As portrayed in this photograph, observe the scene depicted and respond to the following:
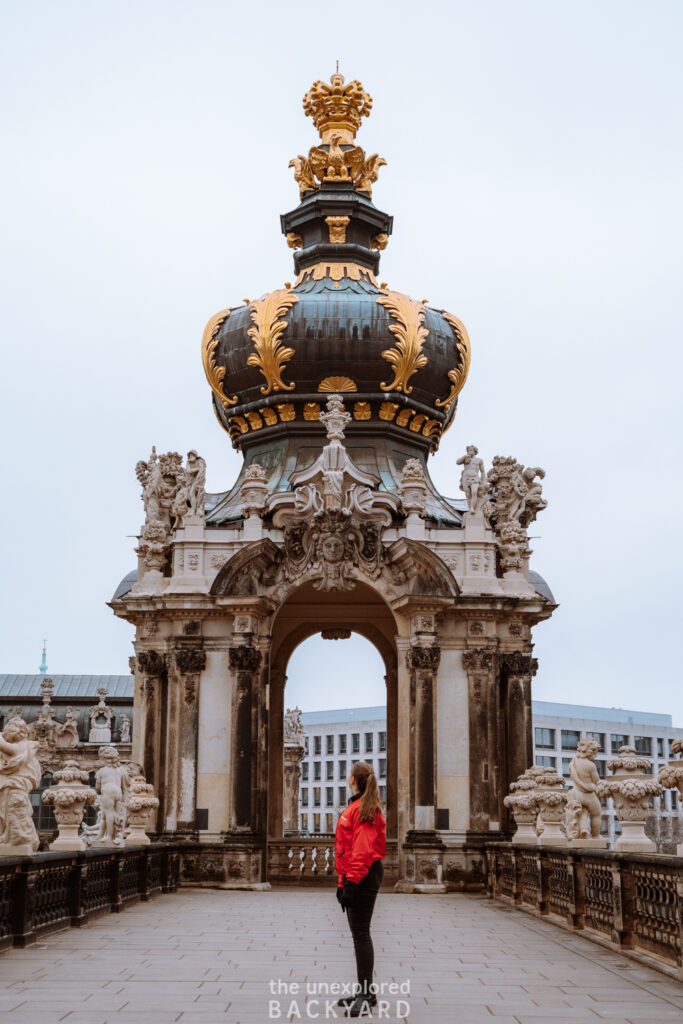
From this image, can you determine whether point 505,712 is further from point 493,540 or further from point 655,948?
point 655,948

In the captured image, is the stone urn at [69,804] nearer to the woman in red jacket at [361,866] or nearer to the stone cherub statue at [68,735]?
the woman in red jacket at [361,866]

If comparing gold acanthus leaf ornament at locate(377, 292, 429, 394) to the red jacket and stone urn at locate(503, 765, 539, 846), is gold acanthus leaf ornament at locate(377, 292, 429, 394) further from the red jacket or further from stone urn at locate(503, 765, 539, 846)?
the red jacket

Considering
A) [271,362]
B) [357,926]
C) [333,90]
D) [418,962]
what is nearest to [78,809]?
[418,962]

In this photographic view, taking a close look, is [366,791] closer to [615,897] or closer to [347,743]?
[615,897]

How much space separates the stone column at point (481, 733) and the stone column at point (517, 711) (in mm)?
725

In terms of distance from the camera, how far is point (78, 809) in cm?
2027

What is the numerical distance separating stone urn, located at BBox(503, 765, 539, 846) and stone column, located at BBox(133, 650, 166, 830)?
830 centimetres

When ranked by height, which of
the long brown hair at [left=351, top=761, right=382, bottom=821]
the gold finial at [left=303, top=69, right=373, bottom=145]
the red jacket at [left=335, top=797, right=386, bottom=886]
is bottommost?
the red jacket at [left=335, top=797, right=386, bottom=886]

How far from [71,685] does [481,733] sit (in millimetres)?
35668

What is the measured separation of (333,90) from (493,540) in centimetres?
1408

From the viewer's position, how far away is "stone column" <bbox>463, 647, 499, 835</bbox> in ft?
95.0

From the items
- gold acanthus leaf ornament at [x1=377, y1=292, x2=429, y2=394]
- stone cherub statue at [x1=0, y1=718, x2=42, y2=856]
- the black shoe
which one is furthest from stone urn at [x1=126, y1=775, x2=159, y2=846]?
the black shoe

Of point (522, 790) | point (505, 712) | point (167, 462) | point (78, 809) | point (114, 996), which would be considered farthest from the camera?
point (167, 462)

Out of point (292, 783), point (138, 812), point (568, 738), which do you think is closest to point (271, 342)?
point (138, 812)
